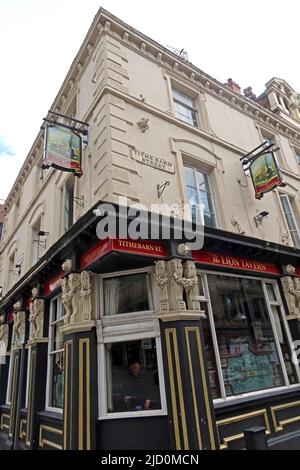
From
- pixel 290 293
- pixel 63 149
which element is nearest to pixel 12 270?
pixel 63 149

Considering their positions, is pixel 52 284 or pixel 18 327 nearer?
pixel 52 284

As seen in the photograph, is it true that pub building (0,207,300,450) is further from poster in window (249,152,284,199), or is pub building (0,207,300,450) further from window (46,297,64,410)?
poster in window (249,152,284,199)

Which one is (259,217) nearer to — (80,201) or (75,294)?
(80,201)

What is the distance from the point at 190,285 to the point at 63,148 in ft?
15.6

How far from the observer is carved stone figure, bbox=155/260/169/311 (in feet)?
19.0

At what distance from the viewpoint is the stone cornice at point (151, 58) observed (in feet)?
30.1

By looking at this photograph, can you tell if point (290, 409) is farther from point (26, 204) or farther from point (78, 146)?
point (26, 204)

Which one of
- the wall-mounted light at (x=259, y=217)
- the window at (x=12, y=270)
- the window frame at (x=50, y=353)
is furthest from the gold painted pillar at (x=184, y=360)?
the window at (x=12, y=270)

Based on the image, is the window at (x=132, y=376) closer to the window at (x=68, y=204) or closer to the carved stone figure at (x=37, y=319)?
the carved stone figure at (x=37, y=319)

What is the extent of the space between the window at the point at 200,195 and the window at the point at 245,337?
1.88m

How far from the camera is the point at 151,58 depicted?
32.6 feet

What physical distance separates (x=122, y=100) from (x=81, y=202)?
3.01 metres

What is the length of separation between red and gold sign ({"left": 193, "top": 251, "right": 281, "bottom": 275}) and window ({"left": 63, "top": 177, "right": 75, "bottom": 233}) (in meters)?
4.34
